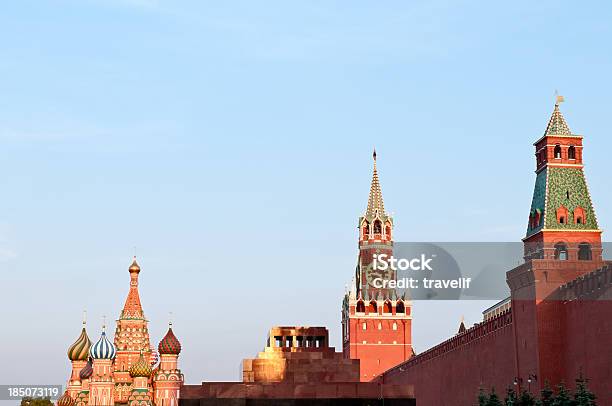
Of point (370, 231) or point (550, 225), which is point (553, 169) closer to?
point (550, 225)


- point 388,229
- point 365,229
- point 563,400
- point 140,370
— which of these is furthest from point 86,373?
point 563,400

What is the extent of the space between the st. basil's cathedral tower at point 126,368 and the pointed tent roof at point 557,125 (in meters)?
48.2

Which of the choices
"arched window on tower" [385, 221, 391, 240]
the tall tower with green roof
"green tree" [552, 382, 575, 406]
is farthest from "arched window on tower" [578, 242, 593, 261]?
"arched window on tower" [385, 221, 391, 240]

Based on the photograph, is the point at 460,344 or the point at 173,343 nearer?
the point at 460,344

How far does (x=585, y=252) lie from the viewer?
47.4m

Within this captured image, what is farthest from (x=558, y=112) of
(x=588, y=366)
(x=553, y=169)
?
(x=588, y=366)

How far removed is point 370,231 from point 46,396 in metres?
39.2

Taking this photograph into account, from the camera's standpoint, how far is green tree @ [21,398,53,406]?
103 m

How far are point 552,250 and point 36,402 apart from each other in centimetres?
6917

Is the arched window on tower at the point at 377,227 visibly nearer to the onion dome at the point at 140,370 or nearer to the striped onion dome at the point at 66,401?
the onion dome at the point at 140,370

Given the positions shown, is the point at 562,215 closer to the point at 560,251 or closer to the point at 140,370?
the point at 560,251

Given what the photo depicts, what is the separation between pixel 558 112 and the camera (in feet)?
162

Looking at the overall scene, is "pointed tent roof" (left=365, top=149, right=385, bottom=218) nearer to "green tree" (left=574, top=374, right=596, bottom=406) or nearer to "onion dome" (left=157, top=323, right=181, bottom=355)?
"onion dome" (left=157, top=323, right=181, bottom=355)

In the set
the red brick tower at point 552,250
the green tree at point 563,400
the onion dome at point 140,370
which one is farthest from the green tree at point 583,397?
the onion dome at point 140,370
